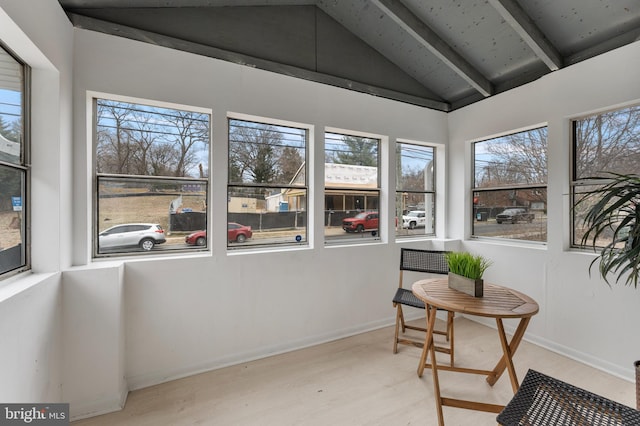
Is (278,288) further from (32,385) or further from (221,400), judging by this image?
(32,385)

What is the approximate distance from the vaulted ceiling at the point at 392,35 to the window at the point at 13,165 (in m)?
0.80

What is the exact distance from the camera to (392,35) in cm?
321

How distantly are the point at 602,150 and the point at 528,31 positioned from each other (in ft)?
4.17

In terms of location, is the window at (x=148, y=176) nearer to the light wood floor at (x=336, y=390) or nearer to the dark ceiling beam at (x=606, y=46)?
the light wood floor at (x=336, y=390)

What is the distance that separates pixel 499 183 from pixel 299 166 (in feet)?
7.93

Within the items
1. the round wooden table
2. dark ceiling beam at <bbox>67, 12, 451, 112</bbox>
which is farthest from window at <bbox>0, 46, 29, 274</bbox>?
the round wooden table

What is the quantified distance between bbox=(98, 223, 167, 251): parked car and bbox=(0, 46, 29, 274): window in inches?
20.9

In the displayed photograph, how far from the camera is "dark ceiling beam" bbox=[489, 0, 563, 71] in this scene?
7.58 feet

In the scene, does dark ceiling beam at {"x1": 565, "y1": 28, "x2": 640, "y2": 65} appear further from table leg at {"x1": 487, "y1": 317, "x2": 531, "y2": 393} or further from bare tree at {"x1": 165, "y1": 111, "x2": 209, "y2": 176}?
bare tree at {"x1": 165, "y1": 111, "x2": 209, "y2": 176}

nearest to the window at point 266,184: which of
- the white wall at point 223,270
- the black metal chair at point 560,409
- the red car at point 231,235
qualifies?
the red car at point 231,235

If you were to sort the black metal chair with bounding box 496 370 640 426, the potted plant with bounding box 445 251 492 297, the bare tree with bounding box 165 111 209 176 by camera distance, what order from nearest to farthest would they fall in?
the black metal chair with bounding box 496 370 640 426 → the potted plant with bounding box 445 251 492 297 → the bare tree with bounding box 165 111 209 176

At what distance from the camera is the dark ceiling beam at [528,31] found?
2.31 metres

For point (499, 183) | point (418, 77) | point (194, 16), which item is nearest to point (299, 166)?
point (194, 16)

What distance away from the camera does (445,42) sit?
304 centimetres
